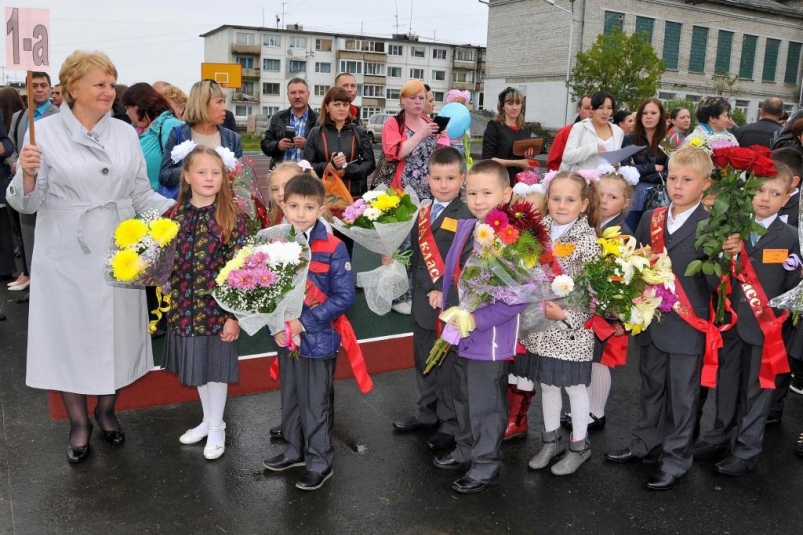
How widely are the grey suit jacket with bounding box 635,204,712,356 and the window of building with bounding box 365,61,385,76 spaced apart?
251 ft

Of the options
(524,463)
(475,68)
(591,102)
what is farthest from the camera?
(475,68)

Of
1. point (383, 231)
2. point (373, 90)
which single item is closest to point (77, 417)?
point (383, 231)

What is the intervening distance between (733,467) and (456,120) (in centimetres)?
359

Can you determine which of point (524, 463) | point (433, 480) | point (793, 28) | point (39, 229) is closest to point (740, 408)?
point (524, 463)

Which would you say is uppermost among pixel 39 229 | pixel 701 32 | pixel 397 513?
pixel 701 32

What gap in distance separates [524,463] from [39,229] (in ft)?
9.77

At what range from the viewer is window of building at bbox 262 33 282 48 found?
238 ft

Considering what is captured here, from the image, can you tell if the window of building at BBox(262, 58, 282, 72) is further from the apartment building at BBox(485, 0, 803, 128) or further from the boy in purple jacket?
the boy in purple jacket

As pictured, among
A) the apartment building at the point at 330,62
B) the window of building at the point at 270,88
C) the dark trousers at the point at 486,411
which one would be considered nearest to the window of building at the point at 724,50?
the apartment building at the point at 330,62

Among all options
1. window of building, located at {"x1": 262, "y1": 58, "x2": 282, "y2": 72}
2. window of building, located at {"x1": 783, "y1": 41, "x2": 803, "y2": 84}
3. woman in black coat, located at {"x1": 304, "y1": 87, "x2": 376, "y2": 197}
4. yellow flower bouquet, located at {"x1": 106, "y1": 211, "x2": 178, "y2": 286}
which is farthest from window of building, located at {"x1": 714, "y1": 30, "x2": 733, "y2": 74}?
yellow flower bouquet, located at {"x1": 106, "y1": 211, "x2": 178, "y2": 286}

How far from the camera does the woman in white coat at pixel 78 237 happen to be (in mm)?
3586

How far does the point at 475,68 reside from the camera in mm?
81438

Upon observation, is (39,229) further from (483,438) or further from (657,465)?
(657,465)

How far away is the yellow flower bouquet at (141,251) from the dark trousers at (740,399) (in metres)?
3.15
